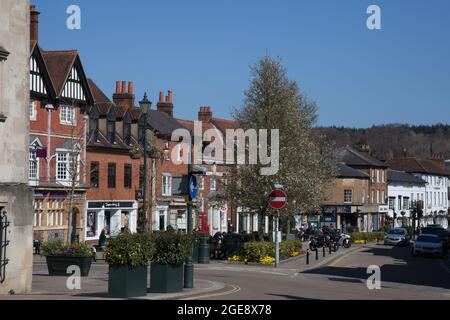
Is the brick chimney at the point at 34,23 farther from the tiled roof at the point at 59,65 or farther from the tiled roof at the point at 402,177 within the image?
the tiled roof at the point at 402,177

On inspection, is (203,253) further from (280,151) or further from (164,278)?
(164,278)

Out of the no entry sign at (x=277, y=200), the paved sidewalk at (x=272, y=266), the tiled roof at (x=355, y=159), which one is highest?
the tiled roof at (x=355, y=159)

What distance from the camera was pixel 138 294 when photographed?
19.2 metres

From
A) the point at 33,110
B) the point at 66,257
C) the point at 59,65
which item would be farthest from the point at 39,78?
the point at 66,257

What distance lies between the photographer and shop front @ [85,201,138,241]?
4988 cm

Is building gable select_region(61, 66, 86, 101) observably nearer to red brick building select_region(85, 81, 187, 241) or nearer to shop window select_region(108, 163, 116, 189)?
red brick building select_region(85, 81, 187, 241)

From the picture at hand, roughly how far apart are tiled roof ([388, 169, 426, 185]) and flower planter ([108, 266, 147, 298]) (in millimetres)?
77687

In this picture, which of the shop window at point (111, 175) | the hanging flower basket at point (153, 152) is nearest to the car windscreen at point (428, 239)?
the hanging flower basket at point (153, 152)

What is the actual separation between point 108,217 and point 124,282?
111 feet

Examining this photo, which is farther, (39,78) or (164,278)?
(39,78)

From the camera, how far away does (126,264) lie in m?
19.0

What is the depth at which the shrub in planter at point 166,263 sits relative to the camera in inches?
810

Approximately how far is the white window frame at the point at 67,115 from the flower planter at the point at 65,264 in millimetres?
21246

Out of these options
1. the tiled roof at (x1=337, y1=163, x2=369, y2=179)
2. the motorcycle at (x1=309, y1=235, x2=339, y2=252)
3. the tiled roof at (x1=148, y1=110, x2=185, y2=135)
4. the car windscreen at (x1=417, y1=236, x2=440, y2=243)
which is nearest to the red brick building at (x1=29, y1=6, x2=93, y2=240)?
the tiled roof at (x1=148, y1=110, x2=185, y2=135)
